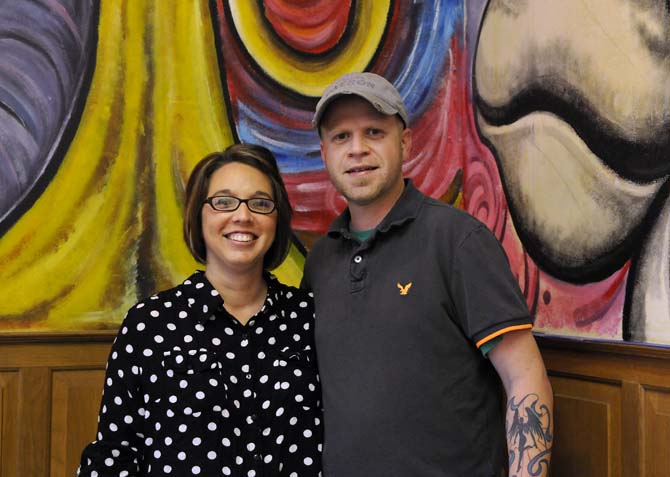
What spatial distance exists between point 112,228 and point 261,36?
0.92 metres

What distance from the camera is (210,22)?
2.91 meters

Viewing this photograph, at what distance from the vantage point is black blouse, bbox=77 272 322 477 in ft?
6.01

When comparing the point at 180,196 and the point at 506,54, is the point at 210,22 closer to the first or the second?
the point at 180,196

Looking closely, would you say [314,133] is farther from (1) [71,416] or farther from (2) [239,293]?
(1) [71,416]

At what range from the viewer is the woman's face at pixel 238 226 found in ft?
6.48

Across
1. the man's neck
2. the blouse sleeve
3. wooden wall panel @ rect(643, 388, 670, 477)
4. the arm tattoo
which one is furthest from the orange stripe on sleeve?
the blouse sleeve

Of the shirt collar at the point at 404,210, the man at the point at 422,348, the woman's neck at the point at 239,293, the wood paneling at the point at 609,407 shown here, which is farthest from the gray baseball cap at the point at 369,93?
the wood paneling at the point at 609,407

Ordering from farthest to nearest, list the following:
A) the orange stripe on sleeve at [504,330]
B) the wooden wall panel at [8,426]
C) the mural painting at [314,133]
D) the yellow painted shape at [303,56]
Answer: the yellow painted shape at [303,56], the wooden wall panel at [8,426], the mural painting at [314,133], the orange stripe on sleeve at [504,330]

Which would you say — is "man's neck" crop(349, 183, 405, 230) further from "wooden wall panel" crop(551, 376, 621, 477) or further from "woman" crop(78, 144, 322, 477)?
"wooden wall panel" crop(551, 376, 621, 477)

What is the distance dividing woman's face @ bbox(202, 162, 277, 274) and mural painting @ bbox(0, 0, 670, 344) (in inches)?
33.5

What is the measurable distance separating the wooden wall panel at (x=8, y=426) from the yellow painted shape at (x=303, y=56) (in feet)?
4.76

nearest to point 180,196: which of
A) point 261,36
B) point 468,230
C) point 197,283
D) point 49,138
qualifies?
point 49,138

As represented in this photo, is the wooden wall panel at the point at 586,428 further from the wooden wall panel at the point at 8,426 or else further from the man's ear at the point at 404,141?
the wooden wall panel at the point at 8,426

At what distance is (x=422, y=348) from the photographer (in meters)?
1.80
